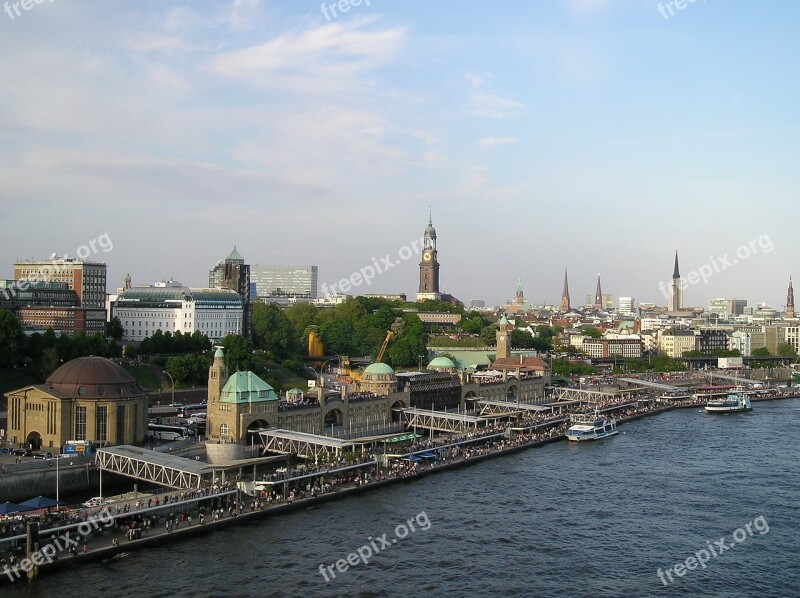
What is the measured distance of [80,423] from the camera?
203 feet

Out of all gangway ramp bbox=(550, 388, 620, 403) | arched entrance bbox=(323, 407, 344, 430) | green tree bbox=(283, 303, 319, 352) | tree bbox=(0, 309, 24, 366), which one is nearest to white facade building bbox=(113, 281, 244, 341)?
green tree bbox=(283, 303, 319, 352)

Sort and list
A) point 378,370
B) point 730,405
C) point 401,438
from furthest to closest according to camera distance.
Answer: point 730,405 → point 378,370 → point 401,438

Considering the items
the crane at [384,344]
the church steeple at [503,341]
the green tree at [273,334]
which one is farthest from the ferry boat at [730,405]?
the green tree at [273,334]

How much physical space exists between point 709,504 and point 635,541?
33.9 feet

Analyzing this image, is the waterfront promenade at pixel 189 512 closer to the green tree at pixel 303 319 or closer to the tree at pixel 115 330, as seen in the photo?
the tree at pixel 115 330

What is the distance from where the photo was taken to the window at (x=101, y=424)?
61.7 m

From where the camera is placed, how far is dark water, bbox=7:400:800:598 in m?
40.2

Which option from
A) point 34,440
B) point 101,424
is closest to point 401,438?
point 101,424

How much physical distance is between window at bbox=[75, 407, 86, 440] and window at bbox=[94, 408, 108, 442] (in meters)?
0.86

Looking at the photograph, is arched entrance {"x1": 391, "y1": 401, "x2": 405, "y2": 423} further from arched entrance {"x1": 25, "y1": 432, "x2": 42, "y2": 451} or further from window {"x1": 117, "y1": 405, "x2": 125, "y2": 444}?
arched entrance {"x1": 25, "y1": 432, "x2": 42, "y2": 451}


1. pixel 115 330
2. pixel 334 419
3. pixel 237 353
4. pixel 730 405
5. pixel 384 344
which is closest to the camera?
pixel 334 419

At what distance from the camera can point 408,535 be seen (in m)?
48.0

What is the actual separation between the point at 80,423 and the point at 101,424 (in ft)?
4.62

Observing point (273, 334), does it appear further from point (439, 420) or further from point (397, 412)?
point (439, 420)
